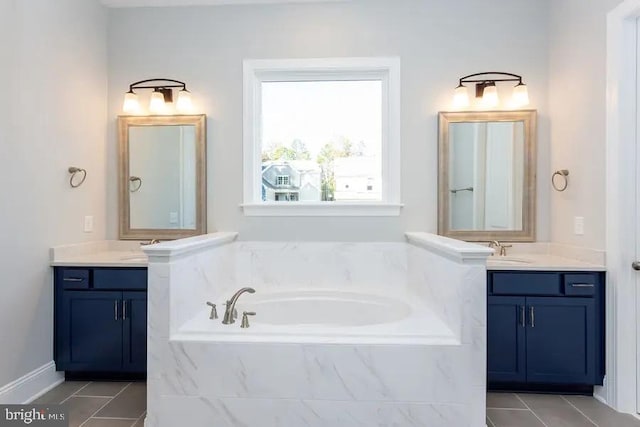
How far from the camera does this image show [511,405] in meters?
2.40

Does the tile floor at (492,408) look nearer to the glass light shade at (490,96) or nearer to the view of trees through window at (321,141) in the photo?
the view of trees through window at (321,141)

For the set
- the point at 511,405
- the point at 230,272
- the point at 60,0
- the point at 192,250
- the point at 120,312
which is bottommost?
the point at 511,405

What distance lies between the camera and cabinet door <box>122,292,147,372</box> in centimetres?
264

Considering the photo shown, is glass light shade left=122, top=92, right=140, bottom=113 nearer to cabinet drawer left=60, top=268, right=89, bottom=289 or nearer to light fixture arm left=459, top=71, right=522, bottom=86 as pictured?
cabinet drawer left=60, top=268, right=89, bottom=289

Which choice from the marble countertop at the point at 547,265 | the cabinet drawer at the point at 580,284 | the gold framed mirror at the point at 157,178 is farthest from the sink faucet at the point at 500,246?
the gold framed mirror at the point at 157,178

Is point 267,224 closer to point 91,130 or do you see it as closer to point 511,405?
point 91,130

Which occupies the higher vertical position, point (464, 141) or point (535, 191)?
point (464, 141)

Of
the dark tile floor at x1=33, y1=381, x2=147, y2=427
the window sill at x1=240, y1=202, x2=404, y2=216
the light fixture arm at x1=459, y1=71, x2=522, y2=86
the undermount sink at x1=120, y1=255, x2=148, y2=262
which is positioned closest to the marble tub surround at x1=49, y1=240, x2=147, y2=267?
the undermount sink at x1=120, y1=255, x2=148, y2=262

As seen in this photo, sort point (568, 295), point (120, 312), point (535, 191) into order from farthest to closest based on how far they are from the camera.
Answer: point (535, 191) < point (120, 312) < point (568, 295)

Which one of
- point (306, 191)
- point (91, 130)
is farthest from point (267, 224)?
point (91, 130)

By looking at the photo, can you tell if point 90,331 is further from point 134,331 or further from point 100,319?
point 134,331

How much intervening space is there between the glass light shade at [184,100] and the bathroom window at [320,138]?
0.45 m

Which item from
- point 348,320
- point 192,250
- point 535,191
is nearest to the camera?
point 192,250

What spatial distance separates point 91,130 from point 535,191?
11.2 feet
